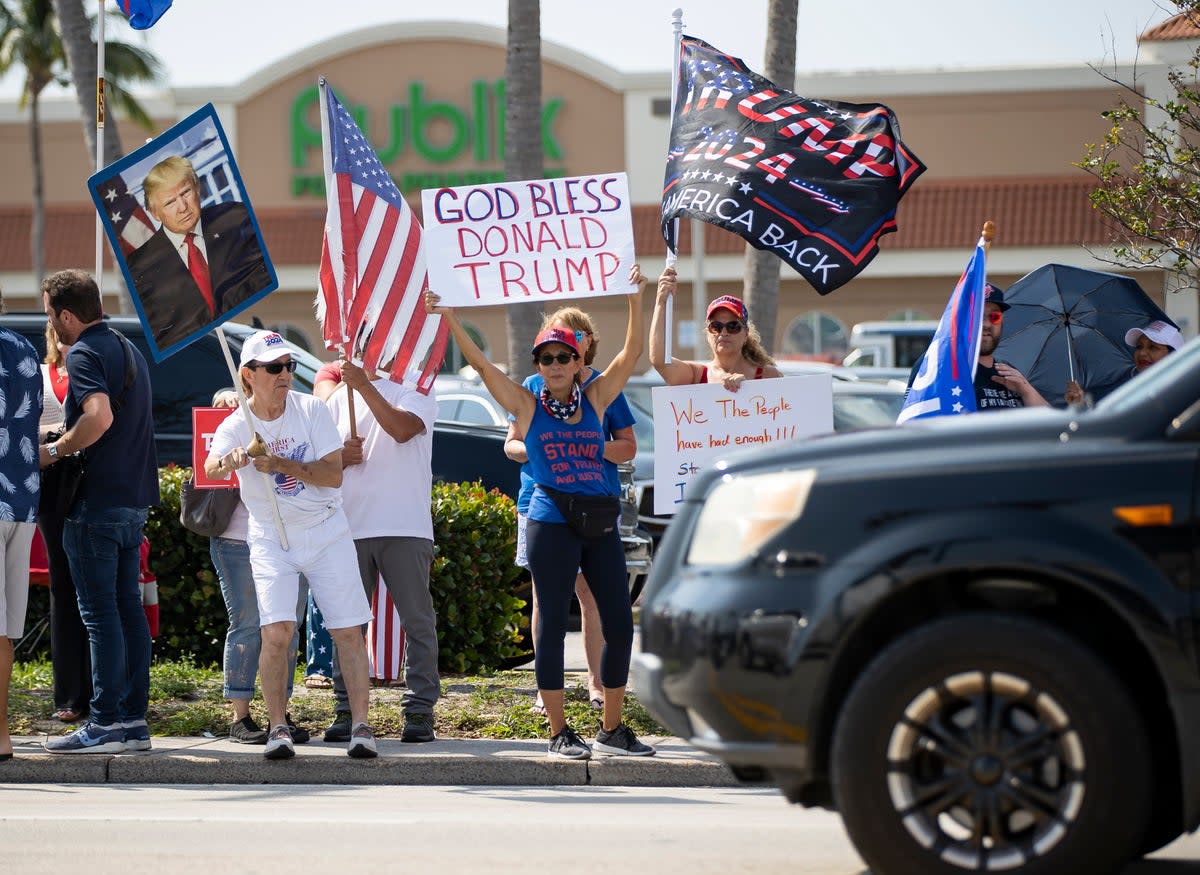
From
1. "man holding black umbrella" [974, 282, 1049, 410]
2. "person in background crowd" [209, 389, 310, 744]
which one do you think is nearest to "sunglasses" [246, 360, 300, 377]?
"person in background crowd" [209, 389, 310, 744]

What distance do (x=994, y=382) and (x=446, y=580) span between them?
12.7ft

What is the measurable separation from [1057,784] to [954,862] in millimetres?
347

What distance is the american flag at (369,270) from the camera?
27.9 feet

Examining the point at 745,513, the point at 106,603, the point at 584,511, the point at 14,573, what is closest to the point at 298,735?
Answer: the point at 106,603

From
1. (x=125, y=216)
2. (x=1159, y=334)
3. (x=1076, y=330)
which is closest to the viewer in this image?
(x=125, y=216)

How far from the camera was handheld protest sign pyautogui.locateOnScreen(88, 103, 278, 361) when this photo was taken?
8.11 meters

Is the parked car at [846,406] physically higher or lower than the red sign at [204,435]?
higher

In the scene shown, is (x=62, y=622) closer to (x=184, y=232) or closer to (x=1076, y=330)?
(x=184, y=232)

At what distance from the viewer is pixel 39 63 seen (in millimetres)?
42531

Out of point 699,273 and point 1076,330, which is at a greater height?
point 699,273

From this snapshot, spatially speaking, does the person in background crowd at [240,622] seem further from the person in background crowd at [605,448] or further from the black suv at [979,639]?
the black suv at [979,639]

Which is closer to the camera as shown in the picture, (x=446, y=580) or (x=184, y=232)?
(x=184, y=232)

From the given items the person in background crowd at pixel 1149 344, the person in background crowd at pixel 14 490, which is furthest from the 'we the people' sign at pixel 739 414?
the person in background crowd at pixel 14 490

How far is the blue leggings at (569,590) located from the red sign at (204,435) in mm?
1688
